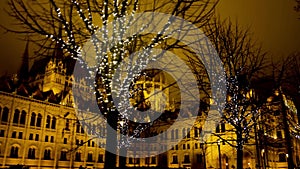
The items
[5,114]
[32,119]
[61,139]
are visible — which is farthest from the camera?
[61,139]

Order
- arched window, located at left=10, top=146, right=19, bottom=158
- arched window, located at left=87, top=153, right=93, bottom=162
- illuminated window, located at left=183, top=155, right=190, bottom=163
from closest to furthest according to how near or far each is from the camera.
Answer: arched window, located at left=10, top=146, right=19, bottom=158
arched window, located at left=87, top=153, right=93, bottom=162
illuminated window, located at left=183, top=155, right=190, bottom=163

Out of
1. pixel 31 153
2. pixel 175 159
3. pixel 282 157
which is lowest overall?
pixel 175 159

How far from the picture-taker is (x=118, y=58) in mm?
9812

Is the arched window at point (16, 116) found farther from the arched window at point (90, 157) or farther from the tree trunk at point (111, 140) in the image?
the tree trunk at point (111, 140)

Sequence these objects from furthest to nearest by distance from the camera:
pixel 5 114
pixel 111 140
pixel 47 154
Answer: pixel 47 154 < pixel 5 114 < pixel 111 140

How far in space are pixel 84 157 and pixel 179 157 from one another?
72.6ft

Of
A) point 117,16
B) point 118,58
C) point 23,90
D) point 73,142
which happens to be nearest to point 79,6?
point 117,16

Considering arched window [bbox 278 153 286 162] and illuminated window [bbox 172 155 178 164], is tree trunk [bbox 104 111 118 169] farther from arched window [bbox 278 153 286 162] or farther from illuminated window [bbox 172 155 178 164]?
illuminated window [bbox 172 155 178 164]

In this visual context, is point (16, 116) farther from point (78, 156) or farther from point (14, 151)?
point (78, 156)

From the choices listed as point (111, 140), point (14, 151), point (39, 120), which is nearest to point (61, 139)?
point (39, 120)

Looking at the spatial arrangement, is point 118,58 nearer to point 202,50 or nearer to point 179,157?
point 202,50

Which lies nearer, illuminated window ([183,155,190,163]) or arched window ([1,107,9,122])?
arched window ([1,107,9,122])

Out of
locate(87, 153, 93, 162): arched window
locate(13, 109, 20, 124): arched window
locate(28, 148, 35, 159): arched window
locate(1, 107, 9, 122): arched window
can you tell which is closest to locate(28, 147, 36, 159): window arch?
locate(28, 148, 35, 159): arched window

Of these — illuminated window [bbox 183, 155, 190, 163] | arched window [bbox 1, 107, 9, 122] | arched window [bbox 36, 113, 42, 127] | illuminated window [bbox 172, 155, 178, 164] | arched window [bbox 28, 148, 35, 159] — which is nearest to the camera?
arched window [bbox 1, 107, 9, 122]
